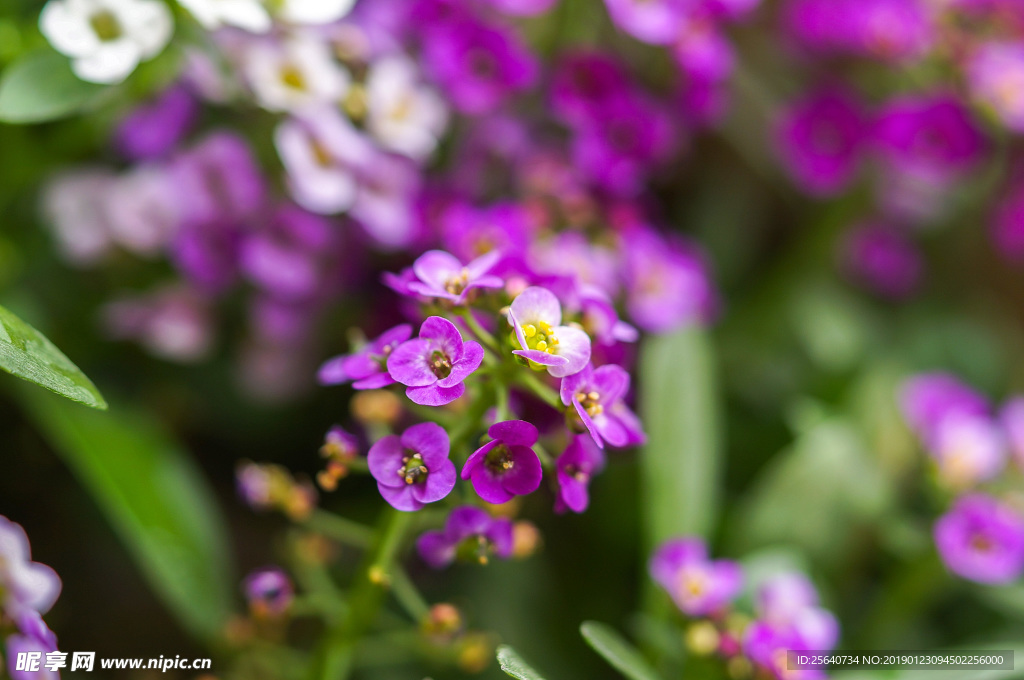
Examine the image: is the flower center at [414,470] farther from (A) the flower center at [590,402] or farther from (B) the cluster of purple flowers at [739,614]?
(B) the cluster of purple flowers at [739,614]

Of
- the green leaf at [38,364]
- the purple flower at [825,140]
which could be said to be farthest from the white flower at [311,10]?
the purple flower at [825,140]

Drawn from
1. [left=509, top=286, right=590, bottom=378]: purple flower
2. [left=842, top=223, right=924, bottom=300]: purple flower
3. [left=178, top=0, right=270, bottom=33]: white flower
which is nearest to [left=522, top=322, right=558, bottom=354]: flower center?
[left=509, top=286, right=590, bottom=378]: purple flower

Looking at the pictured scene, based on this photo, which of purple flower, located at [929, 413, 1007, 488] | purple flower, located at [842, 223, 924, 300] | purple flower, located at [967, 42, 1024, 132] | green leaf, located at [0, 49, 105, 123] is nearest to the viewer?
green leaf, located at [0, 49, 105, 123]

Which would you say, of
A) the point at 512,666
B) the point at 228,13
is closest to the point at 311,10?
the point at 228,13

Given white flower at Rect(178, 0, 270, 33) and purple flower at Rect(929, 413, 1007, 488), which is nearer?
white flower at Rect(178, 0, 270, 33)

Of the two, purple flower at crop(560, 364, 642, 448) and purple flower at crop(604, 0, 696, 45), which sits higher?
purple flower at crop(604, 0, 696, 45)

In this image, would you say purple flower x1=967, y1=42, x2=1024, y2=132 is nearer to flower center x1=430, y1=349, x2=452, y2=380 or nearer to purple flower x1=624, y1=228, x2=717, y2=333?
purple flower x1=624, y1=228, x2=717, y2=333

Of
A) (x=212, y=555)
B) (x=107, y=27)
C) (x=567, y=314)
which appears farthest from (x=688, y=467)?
(x=107, y=27)
